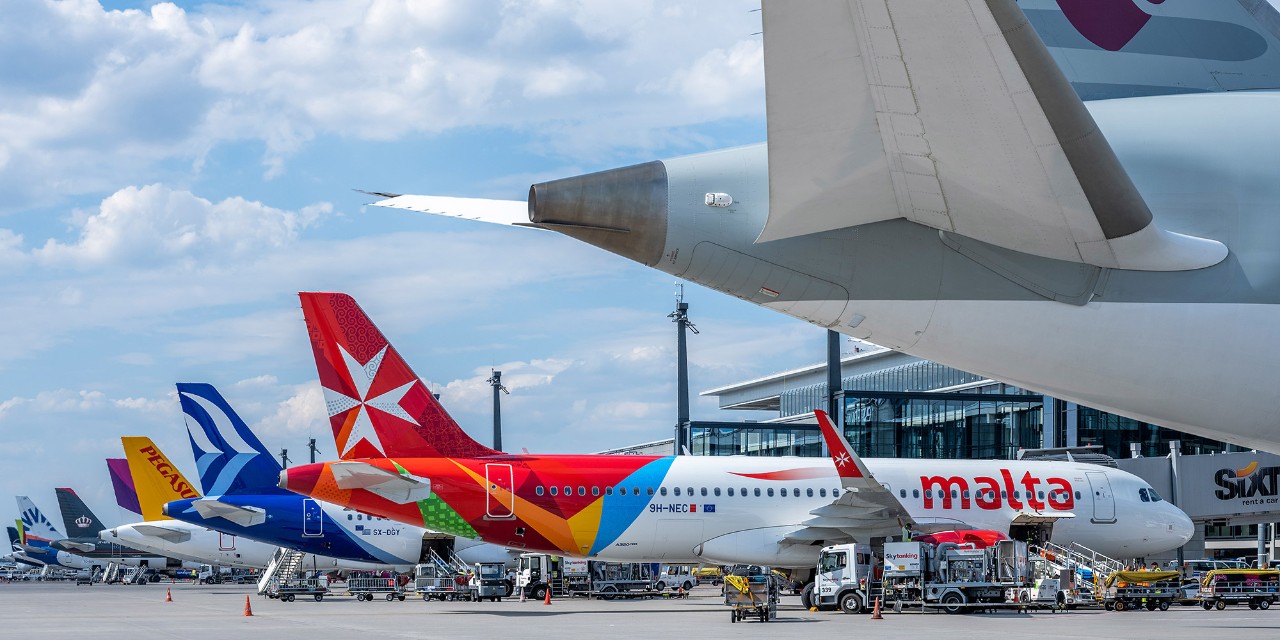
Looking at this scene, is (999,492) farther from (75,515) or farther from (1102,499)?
(75,515)

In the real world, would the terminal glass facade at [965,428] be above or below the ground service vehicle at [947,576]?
above

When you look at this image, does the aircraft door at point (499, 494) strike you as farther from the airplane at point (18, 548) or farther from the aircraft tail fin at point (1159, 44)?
the airplane at point (18, 548)

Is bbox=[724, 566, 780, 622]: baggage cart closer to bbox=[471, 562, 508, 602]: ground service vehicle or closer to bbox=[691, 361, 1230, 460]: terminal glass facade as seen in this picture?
bbox=[471, 562, 508, 602]: ground service vehicle

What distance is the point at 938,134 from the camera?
5391 millimetres

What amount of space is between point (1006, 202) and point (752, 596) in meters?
18.5

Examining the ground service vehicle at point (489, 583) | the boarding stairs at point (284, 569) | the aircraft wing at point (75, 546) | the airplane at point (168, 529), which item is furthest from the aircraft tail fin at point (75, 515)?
the ground service vehicle at point (489, 583)

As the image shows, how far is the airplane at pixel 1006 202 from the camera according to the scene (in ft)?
16.9

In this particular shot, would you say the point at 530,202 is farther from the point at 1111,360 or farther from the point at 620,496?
the point at 620,496

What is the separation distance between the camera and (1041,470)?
3100 centimetres

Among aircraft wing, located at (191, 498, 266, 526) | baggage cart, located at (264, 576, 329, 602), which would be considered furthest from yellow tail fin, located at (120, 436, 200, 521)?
aircraft wing, located at (191, 498, 266, 526)

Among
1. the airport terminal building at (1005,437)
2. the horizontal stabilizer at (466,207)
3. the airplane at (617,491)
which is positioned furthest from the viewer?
the airport terminal building at (1005,437)

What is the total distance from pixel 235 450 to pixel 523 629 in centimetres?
2029

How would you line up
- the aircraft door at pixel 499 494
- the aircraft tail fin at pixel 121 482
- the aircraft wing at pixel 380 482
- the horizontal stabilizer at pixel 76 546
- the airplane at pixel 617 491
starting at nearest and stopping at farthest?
the aircraft wing at pixel 380 482 < the airplane at pixel 617 491 < the aircraft door at pixel 499 494 < the aircraft tail fin at pixel 121 482 < the horizontal stabilizer at pixel 76 546

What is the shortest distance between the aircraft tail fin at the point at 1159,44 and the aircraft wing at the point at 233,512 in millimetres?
28816
